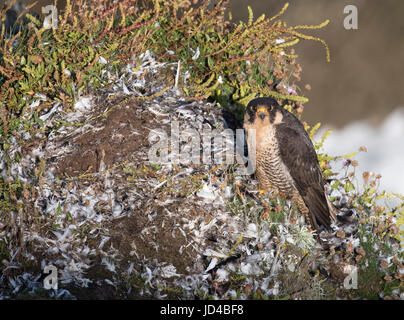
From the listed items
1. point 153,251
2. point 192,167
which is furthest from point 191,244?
point 192,167

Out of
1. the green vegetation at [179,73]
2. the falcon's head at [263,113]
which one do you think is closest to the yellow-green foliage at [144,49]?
the green vegetation at [179,73]

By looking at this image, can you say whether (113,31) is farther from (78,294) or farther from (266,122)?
(78,294)

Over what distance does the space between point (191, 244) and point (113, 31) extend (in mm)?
2847

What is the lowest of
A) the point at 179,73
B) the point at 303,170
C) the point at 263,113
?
the point at 303,170

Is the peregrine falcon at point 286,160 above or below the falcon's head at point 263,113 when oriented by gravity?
below

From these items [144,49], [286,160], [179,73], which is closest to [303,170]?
[286,160]

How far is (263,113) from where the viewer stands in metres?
4.76

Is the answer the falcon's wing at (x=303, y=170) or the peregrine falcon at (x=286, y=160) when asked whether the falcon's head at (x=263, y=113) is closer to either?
the peregrine falcon at (x=286, y=160)

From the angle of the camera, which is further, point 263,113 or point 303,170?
point 303,170

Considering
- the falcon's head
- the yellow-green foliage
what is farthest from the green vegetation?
the falcon's head

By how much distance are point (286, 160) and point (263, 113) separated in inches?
22.5

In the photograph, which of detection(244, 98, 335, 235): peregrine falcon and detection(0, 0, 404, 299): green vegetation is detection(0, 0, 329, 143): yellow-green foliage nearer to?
detection(0, 0, 404, 299): green vegetation

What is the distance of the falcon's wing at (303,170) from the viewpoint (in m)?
4.90

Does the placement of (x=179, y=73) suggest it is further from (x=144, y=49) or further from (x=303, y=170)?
(x=303, y=170)
